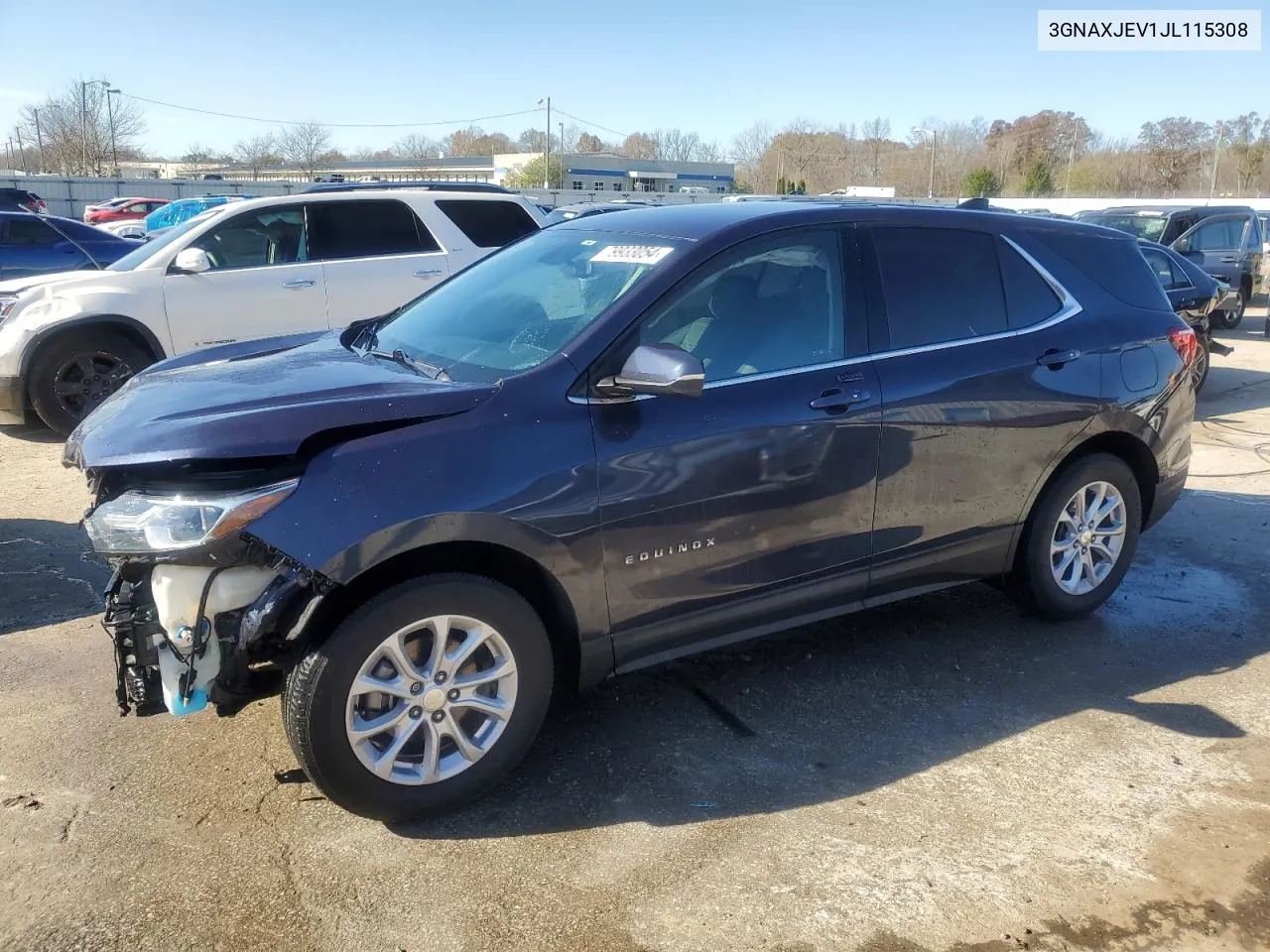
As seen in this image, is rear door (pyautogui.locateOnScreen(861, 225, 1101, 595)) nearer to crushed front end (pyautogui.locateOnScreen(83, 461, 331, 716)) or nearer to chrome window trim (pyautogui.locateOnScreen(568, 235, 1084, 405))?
chrome window trim (pyautogui.locateOnScreen(568, 235, 1084, 405))

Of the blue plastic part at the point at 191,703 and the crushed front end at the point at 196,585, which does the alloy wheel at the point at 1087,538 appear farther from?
the blue plastic part at the point at 191,703

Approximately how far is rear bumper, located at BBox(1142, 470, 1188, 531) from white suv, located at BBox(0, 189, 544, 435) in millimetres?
6061

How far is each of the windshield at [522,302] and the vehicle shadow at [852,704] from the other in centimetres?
141

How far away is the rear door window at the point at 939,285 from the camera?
396 cm

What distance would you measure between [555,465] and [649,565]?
0.50 meters

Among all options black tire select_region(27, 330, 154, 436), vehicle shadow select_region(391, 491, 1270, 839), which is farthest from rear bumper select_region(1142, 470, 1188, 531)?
black tire select_region(27, 330, 154, 436)

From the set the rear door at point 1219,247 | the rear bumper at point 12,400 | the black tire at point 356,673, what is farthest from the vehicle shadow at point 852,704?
the rear door at point 1219,247

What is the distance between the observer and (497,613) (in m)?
3.05

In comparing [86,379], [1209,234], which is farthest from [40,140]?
[1209,234]

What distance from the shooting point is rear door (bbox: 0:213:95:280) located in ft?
37.4

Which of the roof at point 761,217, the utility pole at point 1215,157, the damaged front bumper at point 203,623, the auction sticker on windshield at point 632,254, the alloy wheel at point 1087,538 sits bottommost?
the alloy wheel at point 1087,538

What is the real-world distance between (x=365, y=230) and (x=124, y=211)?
26.8 metres

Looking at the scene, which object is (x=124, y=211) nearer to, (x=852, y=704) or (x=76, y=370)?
(x=76, y=370)

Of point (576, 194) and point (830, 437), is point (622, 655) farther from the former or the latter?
point (576, 194)
